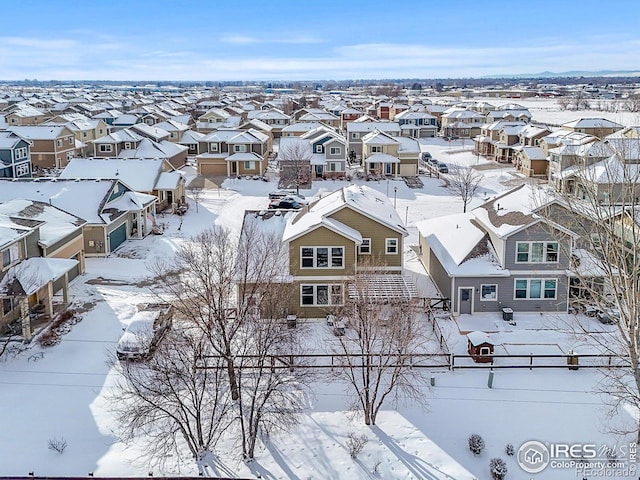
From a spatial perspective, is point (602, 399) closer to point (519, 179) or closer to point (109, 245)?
point (109, 245)

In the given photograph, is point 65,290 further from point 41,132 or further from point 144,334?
point 41,132

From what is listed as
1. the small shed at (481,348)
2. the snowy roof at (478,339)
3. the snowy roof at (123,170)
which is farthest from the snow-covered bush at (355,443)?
the snowy roof at (123,170)

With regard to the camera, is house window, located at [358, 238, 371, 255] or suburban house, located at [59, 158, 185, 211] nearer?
house window, located at [358, 238, 371, 255]

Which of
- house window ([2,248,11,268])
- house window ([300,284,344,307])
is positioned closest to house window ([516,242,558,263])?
house window ([300,284,344,307])

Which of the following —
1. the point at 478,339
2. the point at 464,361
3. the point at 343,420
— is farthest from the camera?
the point at 464,361

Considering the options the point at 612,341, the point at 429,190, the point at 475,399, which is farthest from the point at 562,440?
the point at 429,190

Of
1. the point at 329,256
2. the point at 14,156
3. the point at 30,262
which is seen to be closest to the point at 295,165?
the point at 14,156

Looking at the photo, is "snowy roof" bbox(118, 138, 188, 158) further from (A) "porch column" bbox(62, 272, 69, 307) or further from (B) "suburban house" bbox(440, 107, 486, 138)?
(B) "suburban house" bbox(440, 107, 486, 138)
